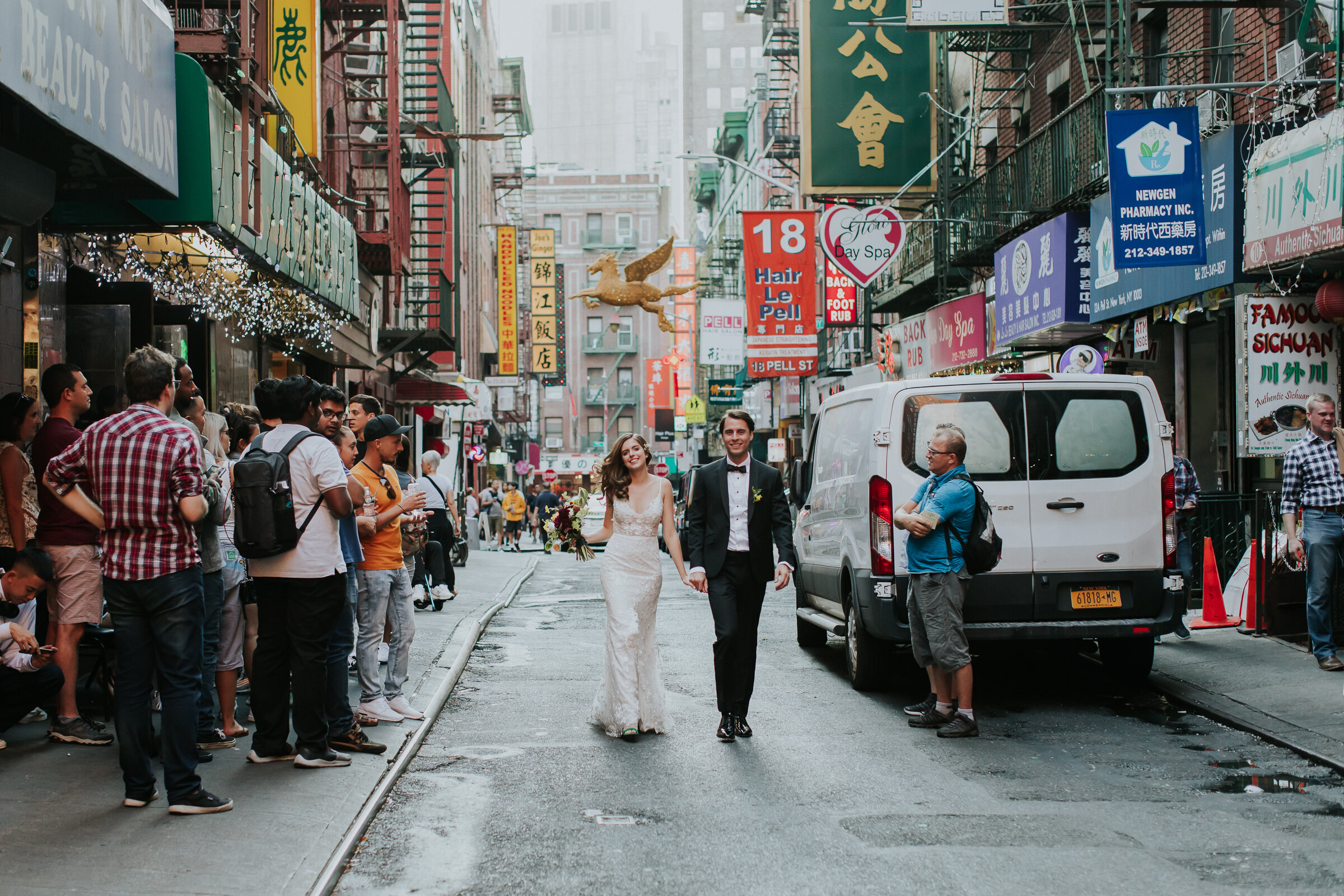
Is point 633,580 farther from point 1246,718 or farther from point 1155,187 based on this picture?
point 1155,187

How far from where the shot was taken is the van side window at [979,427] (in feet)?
28.7

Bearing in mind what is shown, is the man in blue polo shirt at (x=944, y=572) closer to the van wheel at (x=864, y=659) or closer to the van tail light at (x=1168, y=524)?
the van wheel at (x=864, y=659)

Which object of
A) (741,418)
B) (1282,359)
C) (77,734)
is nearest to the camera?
(77,734)

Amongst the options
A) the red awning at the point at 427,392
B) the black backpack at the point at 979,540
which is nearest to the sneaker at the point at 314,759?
the black backpack at the point at 979,540

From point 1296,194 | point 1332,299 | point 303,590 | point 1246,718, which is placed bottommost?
point 1246,718

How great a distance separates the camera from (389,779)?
257 inches

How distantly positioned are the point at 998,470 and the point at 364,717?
429cm

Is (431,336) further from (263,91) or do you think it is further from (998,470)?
(998,470)

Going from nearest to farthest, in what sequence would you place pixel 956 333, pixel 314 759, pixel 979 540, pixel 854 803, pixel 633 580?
pixel 854 803, pixel 314 759, pixel 979 540, pixel 633 580, pixel 956 333

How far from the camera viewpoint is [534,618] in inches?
595

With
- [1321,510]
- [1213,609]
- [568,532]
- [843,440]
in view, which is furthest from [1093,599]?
[1213,609]

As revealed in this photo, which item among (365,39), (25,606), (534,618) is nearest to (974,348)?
(534,618)

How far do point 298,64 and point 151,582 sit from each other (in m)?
10.3

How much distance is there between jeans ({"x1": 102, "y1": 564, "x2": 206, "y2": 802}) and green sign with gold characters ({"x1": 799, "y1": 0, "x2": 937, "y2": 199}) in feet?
60.0
